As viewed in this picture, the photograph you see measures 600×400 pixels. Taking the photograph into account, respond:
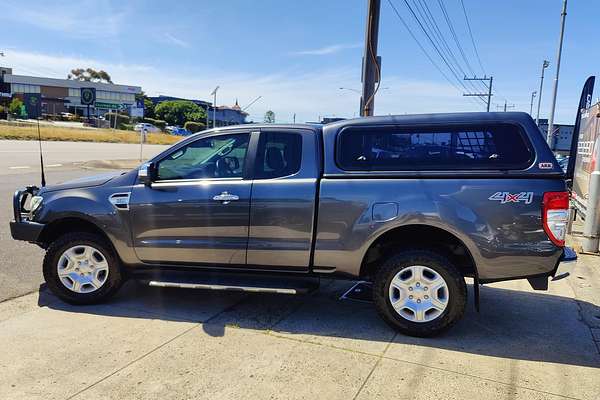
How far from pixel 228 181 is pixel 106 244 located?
4.67ft

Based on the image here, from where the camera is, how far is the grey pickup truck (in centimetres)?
400

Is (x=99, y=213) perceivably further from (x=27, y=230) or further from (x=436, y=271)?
(x=436, y=271)

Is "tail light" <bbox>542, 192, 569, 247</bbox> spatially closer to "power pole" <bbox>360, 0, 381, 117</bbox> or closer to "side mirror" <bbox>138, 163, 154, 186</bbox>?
"side mirror" <bbox>138, 163, 154, 186</bbox>

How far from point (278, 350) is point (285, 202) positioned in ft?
4.19

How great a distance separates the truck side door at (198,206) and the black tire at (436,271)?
1.31 meters

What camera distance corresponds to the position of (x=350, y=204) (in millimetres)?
4234

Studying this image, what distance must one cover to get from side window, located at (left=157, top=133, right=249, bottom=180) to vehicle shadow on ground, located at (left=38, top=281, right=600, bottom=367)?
A: 4.39 ft

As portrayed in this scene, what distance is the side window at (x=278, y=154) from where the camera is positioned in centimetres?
452

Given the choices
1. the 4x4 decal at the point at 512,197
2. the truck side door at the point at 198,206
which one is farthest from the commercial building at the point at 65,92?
the 4x4 decal at the point at 512,197

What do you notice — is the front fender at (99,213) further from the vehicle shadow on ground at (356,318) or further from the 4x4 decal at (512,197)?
the 4x4 decal at (512,197)

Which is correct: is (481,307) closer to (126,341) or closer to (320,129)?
(320,129)

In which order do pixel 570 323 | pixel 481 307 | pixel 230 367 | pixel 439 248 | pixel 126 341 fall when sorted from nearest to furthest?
pixel 230 367 → pixel 126 341 → pixel 439 248 → pixel 570 323 → pixel 481 307

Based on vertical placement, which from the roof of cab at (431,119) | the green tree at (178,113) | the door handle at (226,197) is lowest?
the door handle at (226,197)

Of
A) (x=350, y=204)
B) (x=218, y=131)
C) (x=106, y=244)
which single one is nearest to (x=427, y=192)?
(x=350, y=204)
